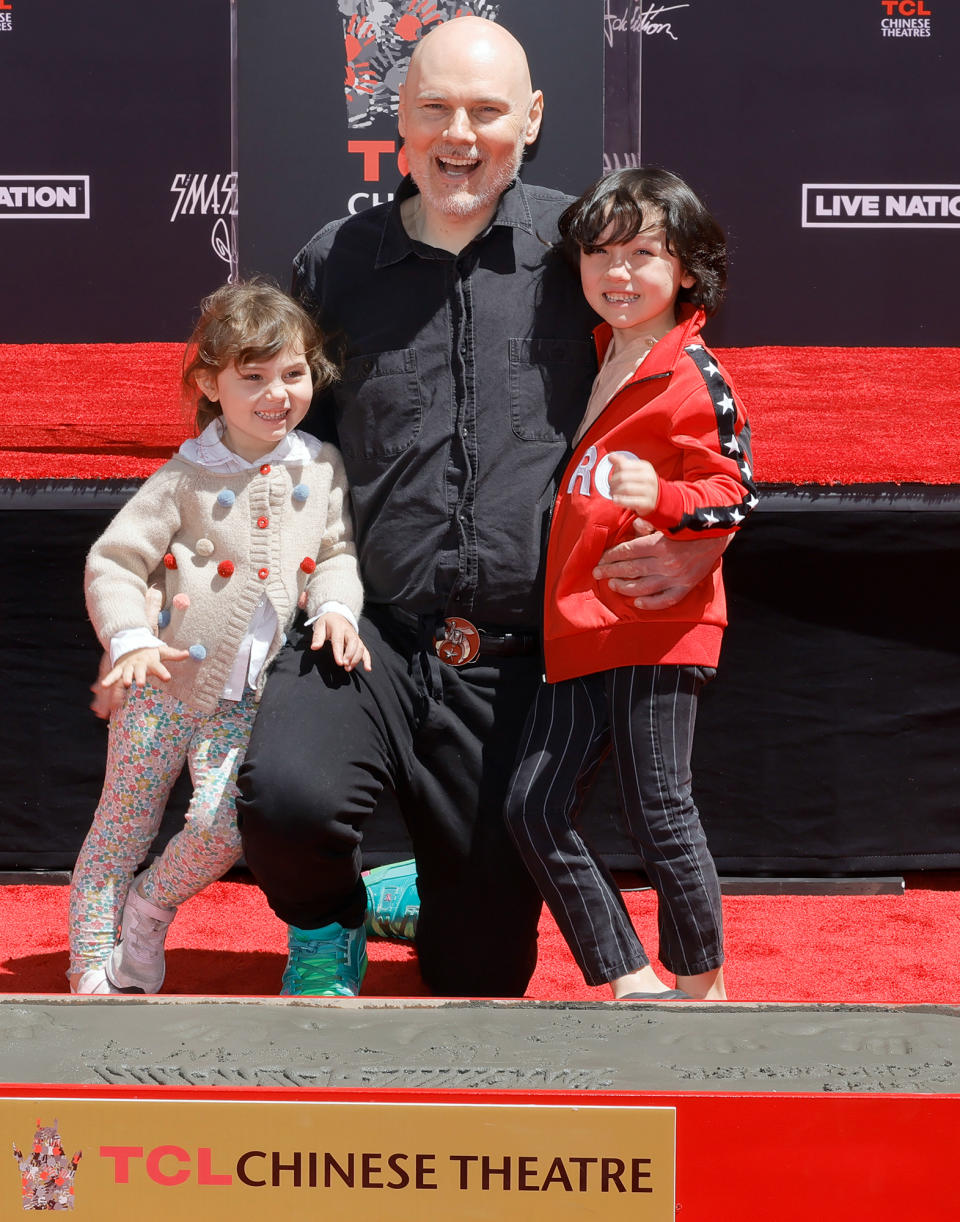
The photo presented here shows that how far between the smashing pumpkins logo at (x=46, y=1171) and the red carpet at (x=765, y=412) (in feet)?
5.20

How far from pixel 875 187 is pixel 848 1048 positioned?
18.3 feet

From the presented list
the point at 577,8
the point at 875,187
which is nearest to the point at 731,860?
Answer: the point at 577,8

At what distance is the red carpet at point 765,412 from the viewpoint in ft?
10.1

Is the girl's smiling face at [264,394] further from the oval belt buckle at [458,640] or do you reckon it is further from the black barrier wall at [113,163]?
the black barrier wall at [113,163]

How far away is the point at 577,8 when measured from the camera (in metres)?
3.44

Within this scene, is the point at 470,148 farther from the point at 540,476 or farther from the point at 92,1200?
the point at 92,1200

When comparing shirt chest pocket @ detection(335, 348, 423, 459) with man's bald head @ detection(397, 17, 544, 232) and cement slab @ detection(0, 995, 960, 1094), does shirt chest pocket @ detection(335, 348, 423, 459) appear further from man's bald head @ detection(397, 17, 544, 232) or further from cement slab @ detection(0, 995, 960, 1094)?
cement slab @ detection(0, 995, 960, 1094)

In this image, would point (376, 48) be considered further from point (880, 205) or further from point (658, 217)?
point (880, 205)

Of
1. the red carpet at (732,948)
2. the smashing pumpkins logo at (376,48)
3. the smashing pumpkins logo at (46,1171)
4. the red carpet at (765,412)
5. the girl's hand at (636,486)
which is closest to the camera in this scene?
the smashing pumpkins logo at (46,1171)

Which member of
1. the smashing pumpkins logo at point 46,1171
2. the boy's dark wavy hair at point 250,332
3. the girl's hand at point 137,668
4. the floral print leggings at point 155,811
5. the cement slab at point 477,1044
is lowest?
the smashing pumpkins logo at point 46,1171

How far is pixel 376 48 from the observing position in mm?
3531

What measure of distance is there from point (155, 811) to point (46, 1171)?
2.92ft

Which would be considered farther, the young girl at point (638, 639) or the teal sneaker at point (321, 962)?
the teal sneaker at point (321, 962)
